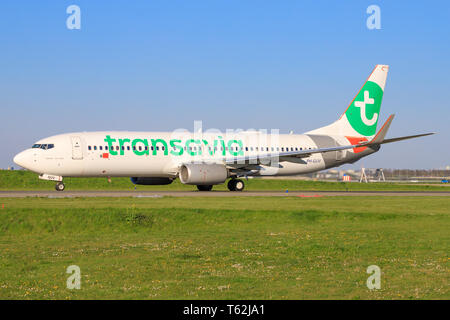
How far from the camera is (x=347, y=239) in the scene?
1872 centimetres

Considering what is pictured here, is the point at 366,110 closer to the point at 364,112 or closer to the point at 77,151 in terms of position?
the point at 364,112

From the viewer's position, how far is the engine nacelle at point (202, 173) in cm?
3803

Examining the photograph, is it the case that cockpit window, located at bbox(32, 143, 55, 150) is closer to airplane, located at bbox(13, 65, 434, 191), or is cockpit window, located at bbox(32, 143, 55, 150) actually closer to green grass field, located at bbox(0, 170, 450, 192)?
airplane, located at bbox(13, 65, 434, 191)

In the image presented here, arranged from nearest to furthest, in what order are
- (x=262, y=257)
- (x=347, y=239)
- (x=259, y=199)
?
1. (x=262, y=257)
2. (x=347, y=239)
3. (x=259, y=199)

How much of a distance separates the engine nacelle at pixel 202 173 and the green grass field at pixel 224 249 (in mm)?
7521

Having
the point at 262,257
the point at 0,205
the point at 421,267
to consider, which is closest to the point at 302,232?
the point at 262,257

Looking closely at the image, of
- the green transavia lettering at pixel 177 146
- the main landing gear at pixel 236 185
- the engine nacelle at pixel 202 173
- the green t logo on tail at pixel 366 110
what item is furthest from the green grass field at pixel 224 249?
the green t logo on tail at pixel 366 110

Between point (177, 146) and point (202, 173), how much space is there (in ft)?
12.2

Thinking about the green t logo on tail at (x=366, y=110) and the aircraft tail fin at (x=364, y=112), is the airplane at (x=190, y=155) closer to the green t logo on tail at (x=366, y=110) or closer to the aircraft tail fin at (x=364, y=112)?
the aircraft tail fin at (x=364, y=112)

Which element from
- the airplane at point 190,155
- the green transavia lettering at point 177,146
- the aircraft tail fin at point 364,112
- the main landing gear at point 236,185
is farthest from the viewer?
the aircraft tail fin at point 364,112

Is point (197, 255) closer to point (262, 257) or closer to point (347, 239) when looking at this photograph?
point (262, 257)

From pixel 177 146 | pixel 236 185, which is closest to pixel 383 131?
pixel 236 185

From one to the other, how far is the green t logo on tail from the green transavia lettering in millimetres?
11751

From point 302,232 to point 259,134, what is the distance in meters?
25.4
